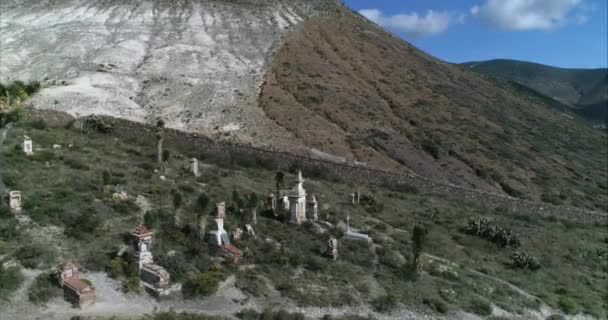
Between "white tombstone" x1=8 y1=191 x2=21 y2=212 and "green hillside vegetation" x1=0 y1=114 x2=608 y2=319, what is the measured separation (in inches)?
11.9

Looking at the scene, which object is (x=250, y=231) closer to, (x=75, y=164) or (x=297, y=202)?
(x=297, y=202)

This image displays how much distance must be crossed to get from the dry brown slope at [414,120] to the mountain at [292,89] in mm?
177

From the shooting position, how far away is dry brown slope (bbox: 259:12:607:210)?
4059cm

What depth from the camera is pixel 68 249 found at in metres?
15.6

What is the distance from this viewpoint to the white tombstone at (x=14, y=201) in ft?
56.7

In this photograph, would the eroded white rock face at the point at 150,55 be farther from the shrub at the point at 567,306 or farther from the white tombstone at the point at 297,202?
the shrub at the point at 567,306

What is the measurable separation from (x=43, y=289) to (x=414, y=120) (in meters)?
39.6

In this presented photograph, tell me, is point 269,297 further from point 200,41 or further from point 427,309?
point 200,41

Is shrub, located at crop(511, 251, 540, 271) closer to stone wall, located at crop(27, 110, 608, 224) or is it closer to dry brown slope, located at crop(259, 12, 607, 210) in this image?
stone wall, located at crop(27, 110, 608, 224)

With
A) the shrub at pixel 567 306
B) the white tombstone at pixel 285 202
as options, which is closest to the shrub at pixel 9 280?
the white tombstone at pixel 285 202

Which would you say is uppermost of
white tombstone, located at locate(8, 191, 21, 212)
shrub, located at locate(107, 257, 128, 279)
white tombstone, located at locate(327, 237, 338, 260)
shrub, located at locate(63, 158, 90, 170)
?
shrub, located at locate(63, 158, 90, 170)

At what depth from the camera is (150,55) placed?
47906 mm

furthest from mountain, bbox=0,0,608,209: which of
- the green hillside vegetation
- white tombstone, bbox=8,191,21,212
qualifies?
white tombstone, bbox=8,191,21,212

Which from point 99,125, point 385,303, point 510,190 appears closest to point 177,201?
point 385,303
